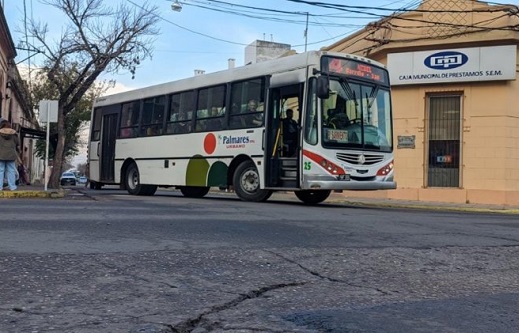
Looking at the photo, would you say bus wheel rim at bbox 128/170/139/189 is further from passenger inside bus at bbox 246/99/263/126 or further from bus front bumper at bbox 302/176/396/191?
bus front bumper at bbox 302/176/396/191

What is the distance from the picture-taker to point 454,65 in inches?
747

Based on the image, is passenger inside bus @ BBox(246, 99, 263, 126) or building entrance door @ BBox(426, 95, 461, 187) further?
building entrance door @ BBox(426, 95, 461, 187)

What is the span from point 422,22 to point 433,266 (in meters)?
16.1

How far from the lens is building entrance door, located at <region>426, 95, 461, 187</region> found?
19359 millimetres

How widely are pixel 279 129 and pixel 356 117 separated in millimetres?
1748

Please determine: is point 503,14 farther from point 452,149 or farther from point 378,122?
point 378,122

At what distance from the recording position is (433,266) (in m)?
5.38

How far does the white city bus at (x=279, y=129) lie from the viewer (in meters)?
11.8

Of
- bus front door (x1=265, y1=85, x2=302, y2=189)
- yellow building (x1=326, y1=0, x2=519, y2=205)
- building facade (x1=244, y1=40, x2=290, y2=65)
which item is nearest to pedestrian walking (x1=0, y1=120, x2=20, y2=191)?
bus front door (x1=265, y1=85, x2=302, y2=189)

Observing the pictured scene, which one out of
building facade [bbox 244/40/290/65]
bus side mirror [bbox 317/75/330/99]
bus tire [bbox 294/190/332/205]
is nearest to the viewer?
bus side mirror [bbox 317/75/330/99]

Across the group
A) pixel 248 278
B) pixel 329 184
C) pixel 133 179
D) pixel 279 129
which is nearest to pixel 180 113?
pixel 133 179

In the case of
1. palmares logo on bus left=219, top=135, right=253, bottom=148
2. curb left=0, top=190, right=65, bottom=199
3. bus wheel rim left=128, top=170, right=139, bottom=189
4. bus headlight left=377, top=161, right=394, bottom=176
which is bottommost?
curb left=0, top=190, right=65, bottom=199

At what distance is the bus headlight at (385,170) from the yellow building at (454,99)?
282 inches

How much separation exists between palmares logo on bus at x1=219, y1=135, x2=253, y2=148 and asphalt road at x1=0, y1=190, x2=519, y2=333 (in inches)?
211
